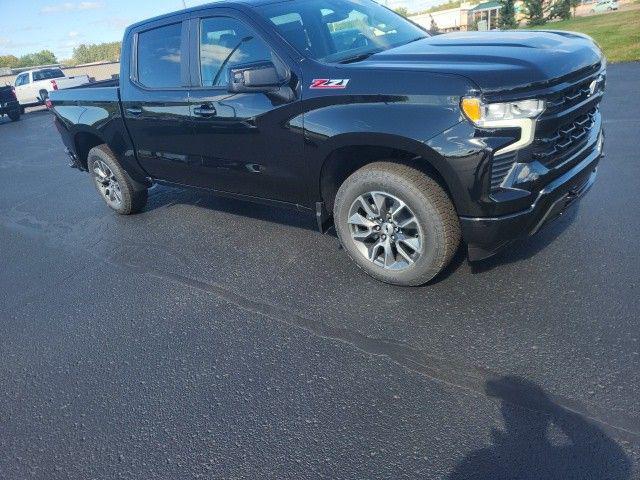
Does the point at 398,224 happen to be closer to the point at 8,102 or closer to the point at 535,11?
the point at 8,102

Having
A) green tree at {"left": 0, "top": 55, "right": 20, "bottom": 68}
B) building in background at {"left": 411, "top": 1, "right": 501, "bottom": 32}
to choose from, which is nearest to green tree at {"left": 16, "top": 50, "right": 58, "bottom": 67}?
green tree at {"left": 0, "top": 55, "right": 20, "bottom": 68}

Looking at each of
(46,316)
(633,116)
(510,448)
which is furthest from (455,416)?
(633,116)

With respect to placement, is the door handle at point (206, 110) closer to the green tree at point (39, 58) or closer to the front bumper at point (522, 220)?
the front bumper at point (522, 220)

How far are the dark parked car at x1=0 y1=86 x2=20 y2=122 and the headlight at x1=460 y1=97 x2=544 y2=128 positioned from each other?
2190 cm

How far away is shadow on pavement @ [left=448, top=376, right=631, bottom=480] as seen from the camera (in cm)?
198

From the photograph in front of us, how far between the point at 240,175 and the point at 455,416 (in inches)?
101

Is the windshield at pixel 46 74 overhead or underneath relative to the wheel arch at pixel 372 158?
overhead

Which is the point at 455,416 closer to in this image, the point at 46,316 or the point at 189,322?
the point at 189,322

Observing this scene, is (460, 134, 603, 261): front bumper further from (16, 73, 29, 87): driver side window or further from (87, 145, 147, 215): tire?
(16, 73, 29, 87): driver side window

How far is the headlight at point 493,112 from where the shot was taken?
8.82 feet

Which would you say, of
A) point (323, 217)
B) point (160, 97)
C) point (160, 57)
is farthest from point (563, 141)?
point (160, 57)

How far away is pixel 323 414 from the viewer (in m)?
2.47

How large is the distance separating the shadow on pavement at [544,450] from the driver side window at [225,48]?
2.76 meters

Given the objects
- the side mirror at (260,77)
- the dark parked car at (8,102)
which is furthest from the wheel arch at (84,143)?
the dark parked car at (8,102)
